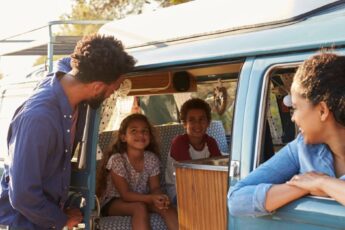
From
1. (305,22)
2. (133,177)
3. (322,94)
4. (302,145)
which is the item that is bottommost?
(133,177)

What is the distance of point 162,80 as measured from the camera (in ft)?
15.5

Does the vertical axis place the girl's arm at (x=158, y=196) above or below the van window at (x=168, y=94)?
below

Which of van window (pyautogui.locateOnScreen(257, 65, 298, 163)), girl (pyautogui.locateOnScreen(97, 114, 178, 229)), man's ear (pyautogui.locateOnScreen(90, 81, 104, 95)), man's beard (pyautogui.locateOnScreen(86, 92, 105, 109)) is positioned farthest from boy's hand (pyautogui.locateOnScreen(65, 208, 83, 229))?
van window (pyautogui.locateOnScreen(257, 65, 298, 163))

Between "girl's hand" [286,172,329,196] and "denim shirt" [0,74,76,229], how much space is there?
3.94 ft

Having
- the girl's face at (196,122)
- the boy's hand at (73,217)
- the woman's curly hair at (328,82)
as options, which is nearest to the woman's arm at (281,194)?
the woman's curly hair at (328,82)

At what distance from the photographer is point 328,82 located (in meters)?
2.38

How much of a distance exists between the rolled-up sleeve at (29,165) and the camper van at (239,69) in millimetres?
502

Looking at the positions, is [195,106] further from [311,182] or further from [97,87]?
[311,182]

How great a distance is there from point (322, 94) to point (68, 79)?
1387mm

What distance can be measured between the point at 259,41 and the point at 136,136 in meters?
1.98

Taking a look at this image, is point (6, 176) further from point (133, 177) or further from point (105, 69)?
point (133, 177)

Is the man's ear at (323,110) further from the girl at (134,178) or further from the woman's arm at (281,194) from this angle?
the girl at (134,178)

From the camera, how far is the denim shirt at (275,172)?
2.52 meters

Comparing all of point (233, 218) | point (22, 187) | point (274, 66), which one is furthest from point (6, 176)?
point (274, 66)
